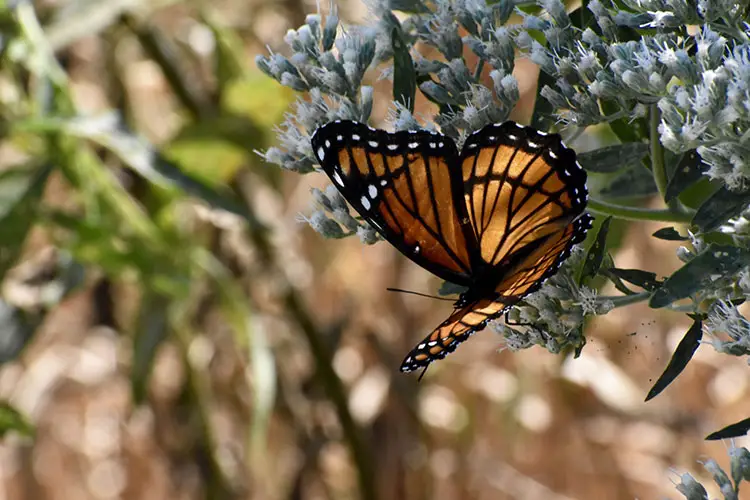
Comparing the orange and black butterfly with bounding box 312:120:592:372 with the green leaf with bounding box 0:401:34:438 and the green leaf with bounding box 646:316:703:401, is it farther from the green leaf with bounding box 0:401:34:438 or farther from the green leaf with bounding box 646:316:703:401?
the green leaf with bounding box 0:401:34:438

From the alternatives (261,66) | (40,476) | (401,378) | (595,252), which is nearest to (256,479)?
(401,378)

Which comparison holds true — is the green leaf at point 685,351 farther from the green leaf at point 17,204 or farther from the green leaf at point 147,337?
the green leaf at point 147,337

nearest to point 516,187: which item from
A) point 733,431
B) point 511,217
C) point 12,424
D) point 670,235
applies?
point 511,217

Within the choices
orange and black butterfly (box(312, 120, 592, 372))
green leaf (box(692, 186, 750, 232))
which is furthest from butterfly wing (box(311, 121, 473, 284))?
green leaf (box(692, 186, 750, 232))

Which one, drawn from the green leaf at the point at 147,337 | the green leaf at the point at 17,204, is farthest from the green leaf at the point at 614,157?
the green leaf at the point at 147,337

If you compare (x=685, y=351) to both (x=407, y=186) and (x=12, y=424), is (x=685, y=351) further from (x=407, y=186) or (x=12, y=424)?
(x=12, y=424)
